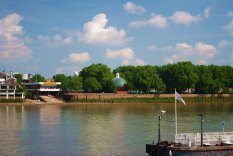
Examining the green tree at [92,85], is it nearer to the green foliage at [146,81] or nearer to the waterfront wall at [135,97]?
the waterfront wall at [135,97]

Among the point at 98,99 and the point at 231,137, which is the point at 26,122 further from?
the point at 98,99

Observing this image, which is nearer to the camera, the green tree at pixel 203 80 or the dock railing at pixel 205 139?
the dock railing at pixel 205 139

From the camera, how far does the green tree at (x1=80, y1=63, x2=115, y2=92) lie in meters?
168

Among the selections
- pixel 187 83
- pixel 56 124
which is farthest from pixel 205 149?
pixel 187 83

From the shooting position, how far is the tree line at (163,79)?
16788 centimetres

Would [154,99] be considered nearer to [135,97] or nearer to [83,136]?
[135,97]

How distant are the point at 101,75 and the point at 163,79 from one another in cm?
2507

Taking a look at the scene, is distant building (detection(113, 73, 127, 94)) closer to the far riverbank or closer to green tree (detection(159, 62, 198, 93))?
the far riverbank

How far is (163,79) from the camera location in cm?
17762

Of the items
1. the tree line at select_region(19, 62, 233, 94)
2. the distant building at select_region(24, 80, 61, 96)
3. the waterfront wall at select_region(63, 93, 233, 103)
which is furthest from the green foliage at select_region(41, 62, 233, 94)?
the waterfront wall at select_region(63, 93, 233, 103)

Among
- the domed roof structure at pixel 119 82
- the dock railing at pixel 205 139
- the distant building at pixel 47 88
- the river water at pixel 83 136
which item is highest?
the domed roof structure at pixel 119 82

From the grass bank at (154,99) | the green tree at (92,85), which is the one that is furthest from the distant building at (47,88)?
the grass bank at (154,99)

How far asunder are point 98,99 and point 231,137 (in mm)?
115560

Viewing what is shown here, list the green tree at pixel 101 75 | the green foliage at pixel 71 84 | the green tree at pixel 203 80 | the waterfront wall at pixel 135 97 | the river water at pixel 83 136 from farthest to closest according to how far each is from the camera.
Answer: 1. the green tree at pixel 203 80
2. the green foliage at pixel 71 84
3. the green tree at pixel 101 75
4. the waterfront wall at pixel 135 97
5. the river water at pixel 83 136
